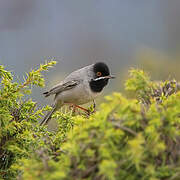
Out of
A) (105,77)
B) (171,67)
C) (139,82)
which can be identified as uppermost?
(139,82)

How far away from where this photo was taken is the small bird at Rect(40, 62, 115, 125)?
3.86 meters

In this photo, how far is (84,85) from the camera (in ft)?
13.1

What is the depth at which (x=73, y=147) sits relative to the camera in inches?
43.7

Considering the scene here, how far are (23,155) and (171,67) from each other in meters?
4.85

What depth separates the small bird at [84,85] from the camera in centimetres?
386

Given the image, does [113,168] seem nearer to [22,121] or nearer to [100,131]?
[100,131]

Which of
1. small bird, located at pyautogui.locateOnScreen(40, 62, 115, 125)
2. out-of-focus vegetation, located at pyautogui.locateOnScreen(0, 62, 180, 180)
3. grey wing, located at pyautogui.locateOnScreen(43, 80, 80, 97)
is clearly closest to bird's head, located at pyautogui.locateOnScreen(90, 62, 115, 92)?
small bird, located at pyautogui.locateOnScreen(40, 62, 115, 125)

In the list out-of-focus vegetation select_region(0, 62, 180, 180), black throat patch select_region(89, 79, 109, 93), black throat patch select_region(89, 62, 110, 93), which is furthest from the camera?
black throat patch select_region(89, 79, 109, 93)

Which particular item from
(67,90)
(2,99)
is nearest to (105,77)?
(67,90)

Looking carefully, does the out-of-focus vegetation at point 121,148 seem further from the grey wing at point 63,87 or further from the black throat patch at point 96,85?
the grey wing at point 63,87

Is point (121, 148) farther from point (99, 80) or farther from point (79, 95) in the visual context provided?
point (79, 95)

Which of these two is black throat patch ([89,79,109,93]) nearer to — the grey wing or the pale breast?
the pale breast

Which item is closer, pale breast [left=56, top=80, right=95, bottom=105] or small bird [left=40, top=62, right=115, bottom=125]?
small bird [left=40, top=62, right=115, bottom=125]

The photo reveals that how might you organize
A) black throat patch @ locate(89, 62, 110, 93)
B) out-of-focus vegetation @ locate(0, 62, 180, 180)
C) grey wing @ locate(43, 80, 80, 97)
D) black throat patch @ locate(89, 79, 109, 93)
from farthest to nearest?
grey wing @ locate(43, 80, 80, 97) < black throat patch @ locate(89, 79, 109, 93) < black throat patch @ locate(89, 62, 110, 93) < out-of-focus vegetation @ locate(0, 62, 180, 180)
